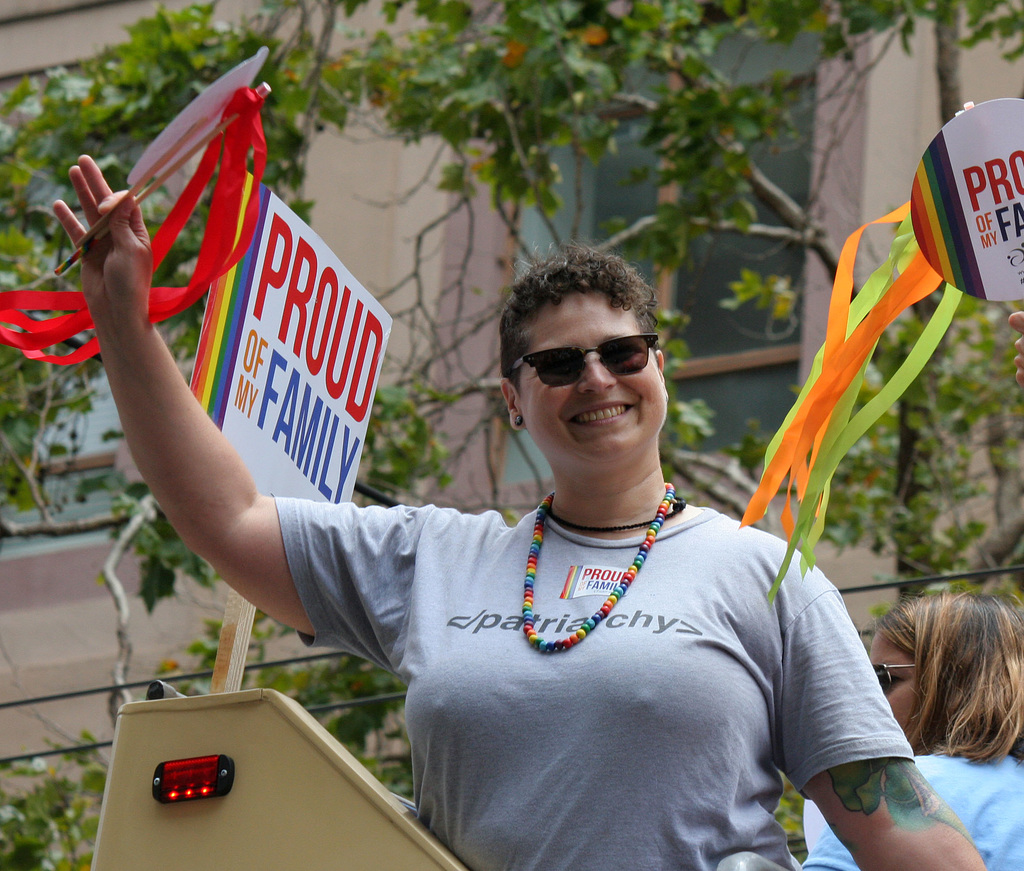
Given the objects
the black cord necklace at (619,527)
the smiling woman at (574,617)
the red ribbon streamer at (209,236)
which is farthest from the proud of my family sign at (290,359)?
the black cord necklace at (619,527)

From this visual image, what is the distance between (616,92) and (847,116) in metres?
1.73

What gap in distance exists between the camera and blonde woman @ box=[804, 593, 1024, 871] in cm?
233

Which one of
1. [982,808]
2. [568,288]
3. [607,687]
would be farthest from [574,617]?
[982,808]

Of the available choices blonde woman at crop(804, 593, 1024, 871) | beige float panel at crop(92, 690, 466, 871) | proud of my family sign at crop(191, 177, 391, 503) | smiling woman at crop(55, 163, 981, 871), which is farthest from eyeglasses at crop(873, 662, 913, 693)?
beige float panel at crop(92, 690, 466, 871)

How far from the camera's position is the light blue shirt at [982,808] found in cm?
224

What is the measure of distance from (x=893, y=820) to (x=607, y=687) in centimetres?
39

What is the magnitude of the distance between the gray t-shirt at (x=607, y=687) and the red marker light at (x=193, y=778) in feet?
0.84

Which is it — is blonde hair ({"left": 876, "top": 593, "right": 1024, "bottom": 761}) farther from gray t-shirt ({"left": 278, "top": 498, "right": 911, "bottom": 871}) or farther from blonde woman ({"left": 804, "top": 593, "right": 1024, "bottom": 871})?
gray t-shirt ({"left": 278, "top": 498, "right": 911, "bottom": 871})

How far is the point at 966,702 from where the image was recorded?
2.54 metres

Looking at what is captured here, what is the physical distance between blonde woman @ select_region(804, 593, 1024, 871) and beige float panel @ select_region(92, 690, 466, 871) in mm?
820

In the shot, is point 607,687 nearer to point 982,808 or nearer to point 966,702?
point 982,808

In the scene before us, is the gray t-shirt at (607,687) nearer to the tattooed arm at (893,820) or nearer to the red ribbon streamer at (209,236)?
the tattooed arm at (893,820)

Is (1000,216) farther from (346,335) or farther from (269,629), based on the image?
(269,629)

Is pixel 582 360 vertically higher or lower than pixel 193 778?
higher
